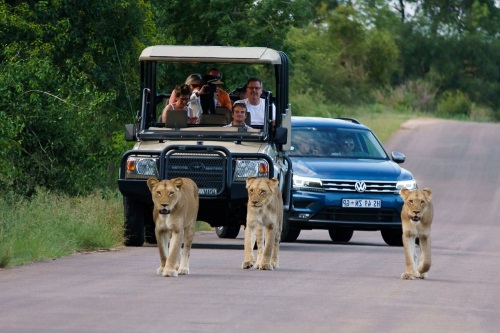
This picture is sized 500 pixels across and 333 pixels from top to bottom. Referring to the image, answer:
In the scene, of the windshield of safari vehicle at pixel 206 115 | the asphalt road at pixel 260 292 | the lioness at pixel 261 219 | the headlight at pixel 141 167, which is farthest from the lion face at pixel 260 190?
the windshield of safari vehicle at pixel 206 115

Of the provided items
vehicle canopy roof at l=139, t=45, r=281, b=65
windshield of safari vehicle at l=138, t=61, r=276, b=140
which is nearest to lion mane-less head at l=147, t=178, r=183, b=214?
windshield of safari vehicle at l=138, t=61, r=276, b=140

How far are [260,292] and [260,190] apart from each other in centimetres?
245

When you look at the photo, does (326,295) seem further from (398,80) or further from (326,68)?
(398,80)

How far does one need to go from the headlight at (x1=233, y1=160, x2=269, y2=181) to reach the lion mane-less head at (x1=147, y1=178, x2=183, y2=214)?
3.04 metres

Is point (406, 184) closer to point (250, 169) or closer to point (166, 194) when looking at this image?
point (250, 169)

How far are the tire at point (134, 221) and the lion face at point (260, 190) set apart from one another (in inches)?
129

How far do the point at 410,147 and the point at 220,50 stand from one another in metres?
27.7

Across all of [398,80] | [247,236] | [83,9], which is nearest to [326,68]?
[398,80]

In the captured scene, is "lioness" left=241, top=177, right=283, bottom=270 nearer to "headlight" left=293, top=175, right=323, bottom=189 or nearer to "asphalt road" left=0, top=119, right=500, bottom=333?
"asphalt road" left=0, top=119, right=500, bottom=333

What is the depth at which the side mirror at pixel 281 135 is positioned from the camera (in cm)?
1712

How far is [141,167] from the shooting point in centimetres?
1678

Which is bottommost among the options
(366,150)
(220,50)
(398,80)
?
(398,80)

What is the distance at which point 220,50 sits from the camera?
1762 cm

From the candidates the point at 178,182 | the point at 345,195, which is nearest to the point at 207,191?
the point at 345,195
